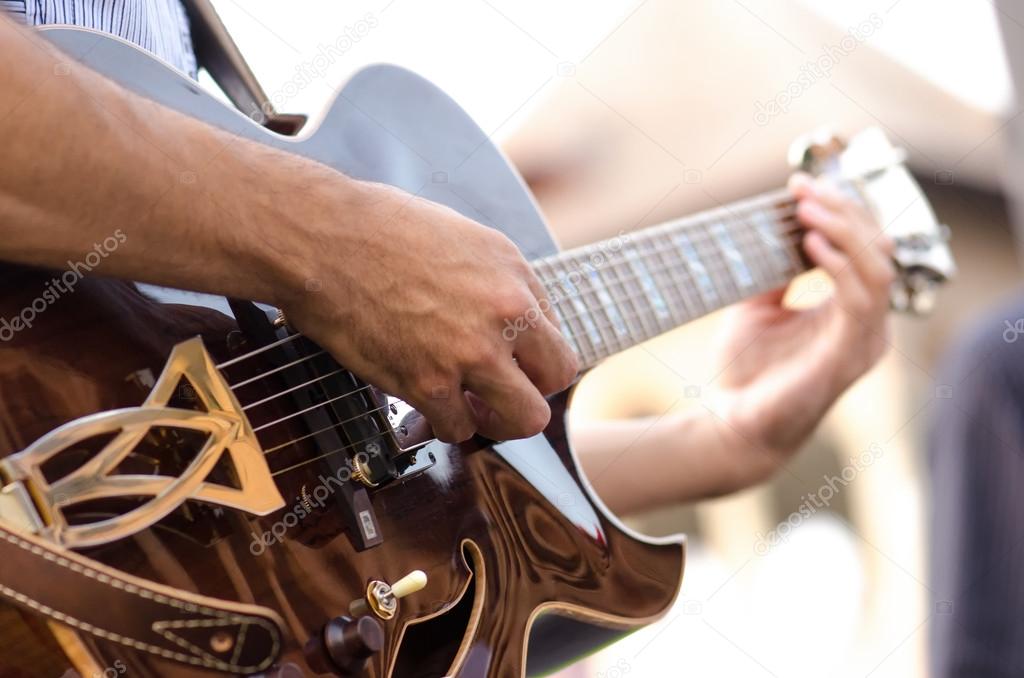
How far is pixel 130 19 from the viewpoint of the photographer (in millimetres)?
849

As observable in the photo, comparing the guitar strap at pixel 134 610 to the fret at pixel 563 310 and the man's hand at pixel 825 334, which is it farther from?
the man's hand at pixel 825 334

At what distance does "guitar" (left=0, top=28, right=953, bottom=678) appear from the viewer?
0.65 metres

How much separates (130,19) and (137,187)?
28cm

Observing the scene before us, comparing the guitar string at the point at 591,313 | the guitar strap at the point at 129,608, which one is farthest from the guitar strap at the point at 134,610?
the guitar string at the point at 591,313

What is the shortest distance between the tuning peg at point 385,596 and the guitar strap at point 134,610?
6 cm

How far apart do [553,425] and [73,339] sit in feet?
1.52

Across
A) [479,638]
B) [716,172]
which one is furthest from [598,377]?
[479,638]

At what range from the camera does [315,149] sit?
87cm

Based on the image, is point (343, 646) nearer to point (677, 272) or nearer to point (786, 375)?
point (677, 272)

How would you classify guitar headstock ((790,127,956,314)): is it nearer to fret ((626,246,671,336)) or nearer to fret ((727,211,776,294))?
fret ((727,211,776,294))

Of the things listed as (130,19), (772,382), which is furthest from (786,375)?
(130,19)

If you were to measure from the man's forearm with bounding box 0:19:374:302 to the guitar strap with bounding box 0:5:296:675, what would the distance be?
0.54 ft

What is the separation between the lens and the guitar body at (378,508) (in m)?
0.66

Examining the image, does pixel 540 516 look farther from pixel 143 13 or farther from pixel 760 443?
pixel 760 443
